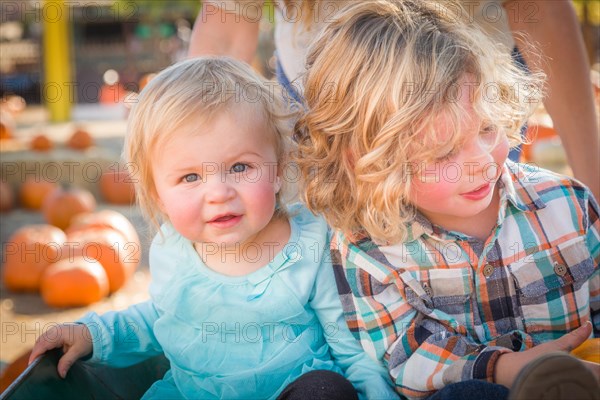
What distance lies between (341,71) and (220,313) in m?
0.54

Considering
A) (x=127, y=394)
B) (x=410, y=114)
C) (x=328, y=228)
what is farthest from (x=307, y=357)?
(x=410, y=114)

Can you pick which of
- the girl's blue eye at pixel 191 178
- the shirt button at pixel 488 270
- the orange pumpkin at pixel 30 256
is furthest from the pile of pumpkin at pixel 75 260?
the shirt button at pixel 488 270

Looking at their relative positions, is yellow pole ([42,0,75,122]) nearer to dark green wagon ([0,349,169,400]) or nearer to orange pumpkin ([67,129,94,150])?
orange pumpkin ([67,129,94,150])

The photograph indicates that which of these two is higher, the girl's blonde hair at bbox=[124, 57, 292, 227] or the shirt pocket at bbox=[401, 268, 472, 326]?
the girl's blonde hair at bbox=[124, 57, 292, 227]

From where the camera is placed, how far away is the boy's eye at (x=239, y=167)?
1424 mm

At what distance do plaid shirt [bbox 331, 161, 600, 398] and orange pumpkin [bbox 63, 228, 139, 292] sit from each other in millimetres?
2101

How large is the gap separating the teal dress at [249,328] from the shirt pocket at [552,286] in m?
0.31

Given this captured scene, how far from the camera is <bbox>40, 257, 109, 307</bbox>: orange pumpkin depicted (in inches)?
124

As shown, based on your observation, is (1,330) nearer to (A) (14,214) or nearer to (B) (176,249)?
(B) (176,249)

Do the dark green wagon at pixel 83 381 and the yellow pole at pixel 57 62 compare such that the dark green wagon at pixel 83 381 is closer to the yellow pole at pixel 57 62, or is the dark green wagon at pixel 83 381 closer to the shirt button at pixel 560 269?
the shirt button at pixel 560 269

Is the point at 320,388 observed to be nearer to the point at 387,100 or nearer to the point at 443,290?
the point at 443,290

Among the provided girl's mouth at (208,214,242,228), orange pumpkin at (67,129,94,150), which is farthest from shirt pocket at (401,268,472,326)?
orange pumpkin at (67,129,94,150)

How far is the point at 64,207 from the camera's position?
13.6 feet

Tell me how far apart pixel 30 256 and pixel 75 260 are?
0.81 ft
